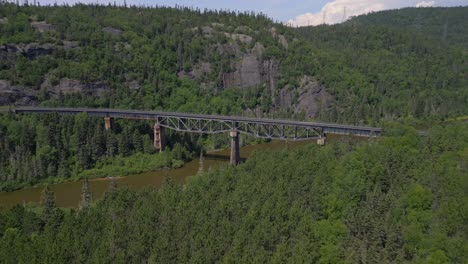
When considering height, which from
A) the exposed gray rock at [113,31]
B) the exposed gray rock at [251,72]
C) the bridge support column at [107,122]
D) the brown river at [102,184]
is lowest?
the brown river at [102,184]

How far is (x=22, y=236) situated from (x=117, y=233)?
392 inches

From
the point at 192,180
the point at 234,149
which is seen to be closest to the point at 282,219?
the point at 192,180

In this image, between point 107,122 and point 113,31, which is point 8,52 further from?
point 107,122

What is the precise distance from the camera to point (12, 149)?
104m

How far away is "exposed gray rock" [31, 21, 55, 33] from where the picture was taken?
16750 cm

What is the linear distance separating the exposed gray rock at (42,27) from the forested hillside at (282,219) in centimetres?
12036

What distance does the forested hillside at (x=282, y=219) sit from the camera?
47.8 meters

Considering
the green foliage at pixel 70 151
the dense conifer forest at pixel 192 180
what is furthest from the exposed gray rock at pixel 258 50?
the green foliage at pixel 70 151

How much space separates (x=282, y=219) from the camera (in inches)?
2154

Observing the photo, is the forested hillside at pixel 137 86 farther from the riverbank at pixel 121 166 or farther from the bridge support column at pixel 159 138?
the bridge support column at pixel 159 138

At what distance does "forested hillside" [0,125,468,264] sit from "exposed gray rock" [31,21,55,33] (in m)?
120

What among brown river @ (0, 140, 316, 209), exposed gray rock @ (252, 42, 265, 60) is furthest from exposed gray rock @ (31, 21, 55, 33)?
brown river @ (0, 140, 316, 209)

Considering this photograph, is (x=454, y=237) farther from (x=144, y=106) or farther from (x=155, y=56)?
(x=155, y=56)

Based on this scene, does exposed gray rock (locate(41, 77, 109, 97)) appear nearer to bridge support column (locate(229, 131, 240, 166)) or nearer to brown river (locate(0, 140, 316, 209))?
brown river (locate(0, 140, 316, 209))
